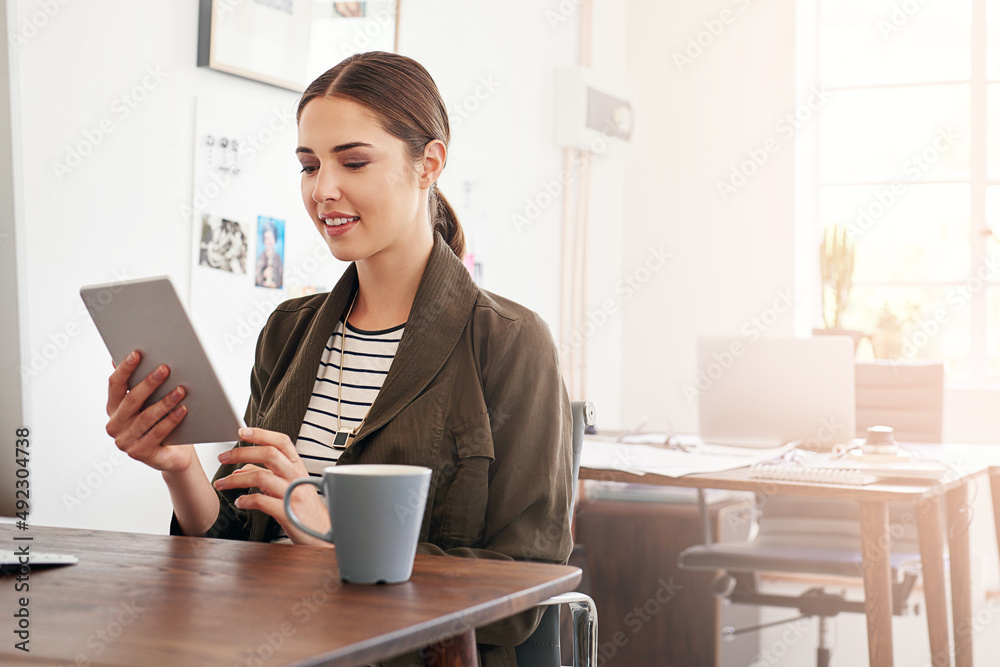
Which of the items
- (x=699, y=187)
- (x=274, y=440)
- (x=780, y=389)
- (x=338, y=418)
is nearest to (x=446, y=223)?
(x=338, y=418)

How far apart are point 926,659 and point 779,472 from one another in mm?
1687

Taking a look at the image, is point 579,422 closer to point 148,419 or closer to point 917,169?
point 148,419

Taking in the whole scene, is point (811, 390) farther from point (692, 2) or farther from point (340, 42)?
point (692, 2)

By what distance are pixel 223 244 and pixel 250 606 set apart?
182 centimetres

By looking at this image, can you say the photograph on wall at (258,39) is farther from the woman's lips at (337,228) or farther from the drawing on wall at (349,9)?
the woman's lips at (337,228)

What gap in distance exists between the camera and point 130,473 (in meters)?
2.19

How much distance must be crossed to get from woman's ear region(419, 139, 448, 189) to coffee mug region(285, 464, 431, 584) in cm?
71

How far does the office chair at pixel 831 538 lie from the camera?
8.46ft

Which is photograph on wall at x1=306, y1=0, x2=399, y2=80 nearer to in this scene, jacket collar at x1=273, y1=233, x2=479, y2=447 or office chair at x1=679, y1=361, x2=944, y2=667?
jacket collar at x1=273, y1=233, x2=479, y2=447

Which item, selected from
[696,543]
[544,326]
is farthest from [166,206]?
[696,543]

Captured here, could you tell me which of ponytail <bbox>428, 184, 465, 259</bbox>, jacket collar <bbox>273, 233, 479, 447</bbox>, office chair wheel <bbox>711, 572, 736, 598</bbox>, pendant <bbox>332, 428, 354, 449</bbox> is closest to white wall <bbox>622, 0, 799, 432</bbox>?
office chair wheel <bbox>711, 572, 736, 598</bbox>

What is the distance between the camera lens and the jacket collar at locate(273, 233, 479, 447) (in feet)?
4.07

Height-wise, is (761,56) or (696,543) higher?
(761,56)

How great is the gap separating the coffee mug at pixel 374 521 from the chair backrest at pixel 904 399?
259cm
